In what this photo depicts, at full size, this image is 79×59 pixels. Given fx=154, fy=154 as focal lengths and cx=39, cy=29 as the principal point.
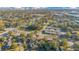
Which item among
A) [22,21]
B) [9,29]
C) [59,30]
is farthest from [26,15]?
[59,30]

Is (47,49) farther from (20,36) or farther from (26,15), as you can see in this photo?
(26,15)

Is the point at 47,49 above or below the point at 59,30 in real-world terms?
below

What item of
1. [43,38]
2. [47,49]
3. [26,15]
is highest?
[26,15]

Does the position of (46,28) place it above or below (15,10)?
below

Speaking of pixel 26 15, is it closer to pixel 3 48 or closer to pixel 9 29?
pixel 9 29
